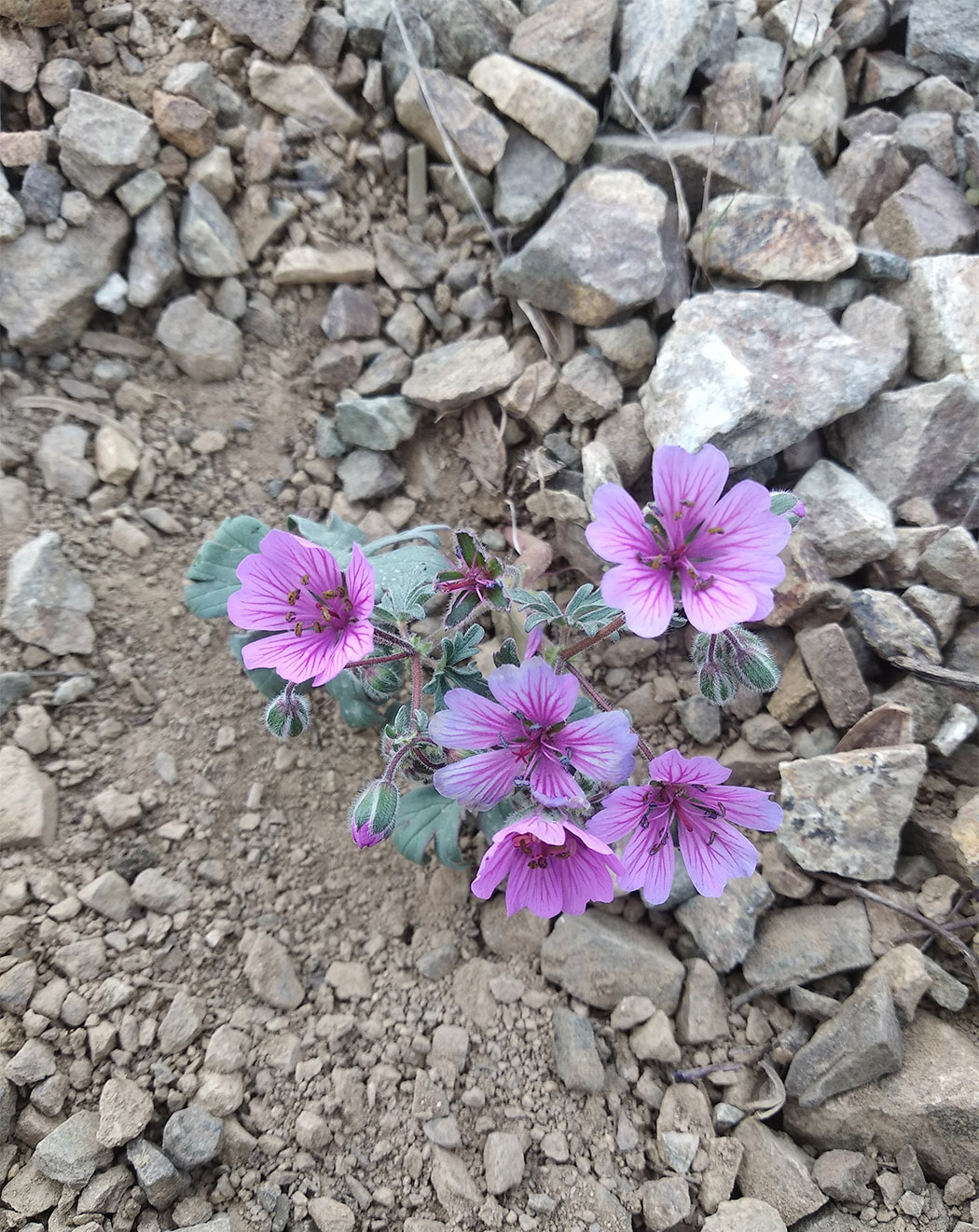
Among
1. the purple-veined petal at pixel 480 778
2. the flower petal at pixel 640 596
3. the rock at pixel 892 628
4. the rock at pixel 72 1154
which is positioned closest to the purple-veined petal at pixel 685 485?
the flower petal at pixel 640 596

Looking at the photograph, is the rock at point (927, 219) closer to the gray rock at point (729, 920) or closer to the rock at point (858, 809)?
the rock at point (858, 809)

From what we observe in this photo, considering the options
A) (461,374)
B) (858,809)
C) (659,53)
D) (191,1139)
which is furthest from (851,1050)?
(659,53)

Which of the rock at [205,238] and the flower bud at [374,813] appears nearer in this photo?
the flower bud at [374,813]

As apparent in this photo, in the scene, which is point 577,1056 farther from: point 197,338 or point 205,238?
point 205,238

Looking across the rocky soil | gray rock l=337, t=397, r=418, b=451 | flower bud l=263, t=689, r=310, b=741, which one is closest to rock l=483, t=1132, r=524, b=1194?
the rocky soil

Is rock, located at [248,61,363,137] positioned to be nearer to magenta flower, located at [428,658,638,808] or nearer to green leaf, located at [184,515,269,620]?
green leaf, located at [184,515,269,620]
